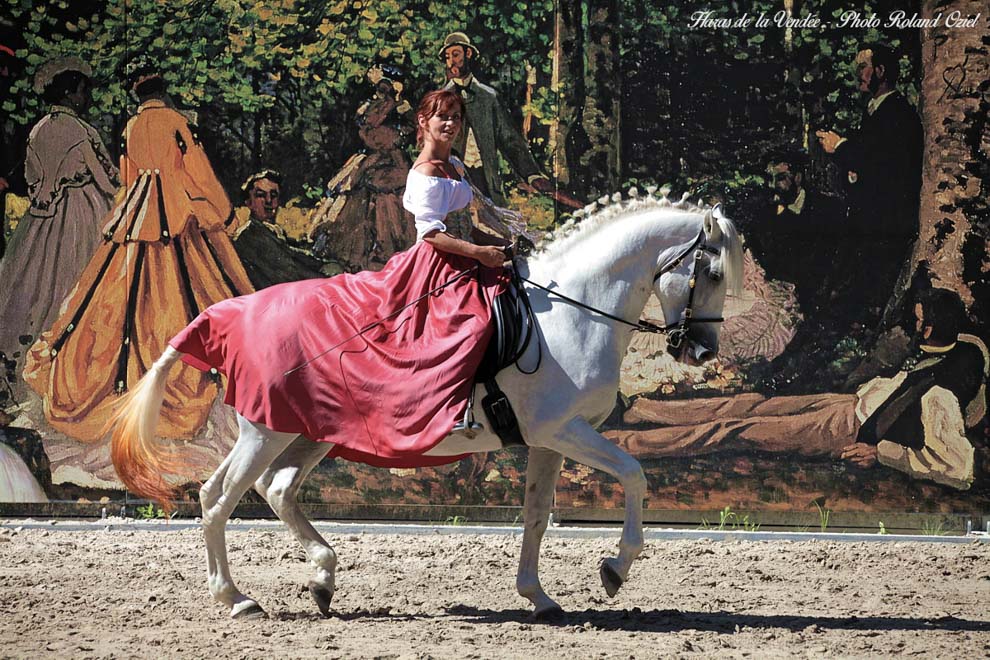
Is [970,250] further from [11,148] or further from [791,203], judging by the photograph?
[11,148]

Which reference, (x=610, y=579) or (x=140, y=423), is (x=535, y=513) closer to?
(x=610, y=579)

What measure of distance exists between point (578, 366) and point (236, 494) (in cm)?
174

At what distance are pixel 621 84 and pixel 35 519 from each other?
208 inches

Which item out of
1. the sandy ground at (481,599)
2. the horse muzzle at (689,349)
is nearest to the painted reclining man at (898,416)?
the sandy ground at (481,599)

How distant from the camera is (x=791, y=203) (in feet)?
28.0

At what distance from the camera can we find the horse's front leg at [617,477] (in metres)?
5.33

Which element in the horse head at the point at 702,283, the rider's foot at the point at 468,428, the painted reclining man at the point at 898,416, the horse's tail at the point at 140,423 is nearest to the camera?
the rider's foot at the point at 468,428

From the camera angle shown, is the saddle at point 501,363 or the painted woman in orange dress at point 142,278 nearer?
the saddle at point 501,363

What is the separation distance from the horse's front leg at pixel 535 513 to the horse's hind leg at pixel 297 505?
94 centimetres

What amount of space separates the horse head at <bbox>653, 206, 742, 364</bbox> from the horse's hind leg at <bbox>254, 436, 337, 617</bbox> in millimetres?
1875

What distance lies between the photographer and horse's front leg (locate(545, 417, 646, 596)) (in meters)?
5.33

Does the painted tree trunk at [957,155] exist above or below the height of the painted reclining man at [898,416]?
above

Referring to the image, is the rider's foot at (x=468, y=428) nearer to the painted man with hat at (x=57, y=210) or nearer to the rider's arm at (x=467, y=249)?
the rider's arm at (x=467, y=249)

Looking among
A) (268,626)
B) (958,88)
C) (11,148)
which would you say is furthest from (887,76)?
(11,148)
